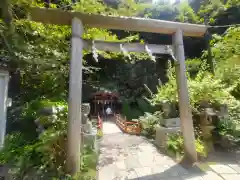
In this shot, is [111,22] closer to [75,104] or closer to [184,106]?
[75,104]

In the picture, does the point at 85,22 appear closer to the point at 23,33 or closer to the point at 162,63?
the point at 23,33

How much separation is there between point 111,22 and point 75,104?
218 cm

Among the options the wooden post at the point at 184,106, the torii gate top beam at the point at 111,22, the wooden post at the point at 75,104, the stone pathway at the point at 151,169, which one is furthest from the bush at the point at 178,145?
the torii gate top beam at the point at 111,22

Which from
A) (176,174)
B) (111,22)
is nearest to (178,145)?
(176,174)

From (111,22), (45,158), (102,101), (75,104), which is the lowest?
(45,158)

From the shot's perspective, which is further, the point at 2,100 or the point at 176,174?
the point at 2,100

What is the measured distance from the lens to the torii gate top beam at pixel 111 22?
3516 mm

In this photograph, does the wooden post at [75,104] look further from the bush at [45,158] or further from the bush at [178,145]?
the bush at [178,145]

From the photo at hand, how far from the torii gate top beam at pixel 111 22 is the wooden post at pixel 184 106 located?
352 mm

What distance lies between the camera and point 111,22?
386cm

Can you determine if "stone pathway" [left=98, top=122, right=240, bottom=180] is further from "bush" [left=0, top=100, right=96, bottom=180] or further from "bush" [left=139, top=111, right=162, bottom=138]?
"bush" [left=139, top=111, right=162, bottom=138]

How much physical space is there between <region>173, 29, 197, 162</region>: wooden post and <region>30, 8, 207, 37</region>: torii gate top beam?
352 mm

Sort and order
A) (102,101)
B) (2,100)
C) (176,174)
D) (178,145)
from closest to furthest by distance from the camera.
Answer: (176,174)
(2,100)
(178,145)
(102,101)

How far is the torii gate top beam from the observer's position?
11.5 feet
